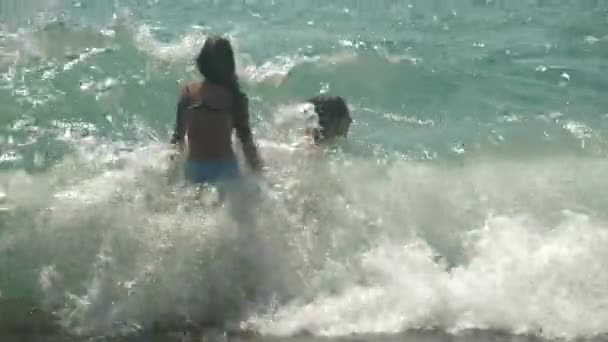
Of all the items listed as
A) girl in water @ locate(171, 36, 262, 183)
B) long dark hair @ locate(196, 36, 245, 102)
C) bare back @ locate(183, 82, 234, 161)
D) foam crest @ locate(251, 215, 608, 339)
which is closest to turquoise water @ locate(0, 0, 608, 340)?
foam crest @ locate(251, 215, 608, 339)

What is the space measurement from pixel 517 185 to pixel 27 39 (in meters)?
7.44

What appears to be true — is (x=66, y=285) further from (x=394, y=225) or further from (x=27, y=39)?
(x=27, y=39)

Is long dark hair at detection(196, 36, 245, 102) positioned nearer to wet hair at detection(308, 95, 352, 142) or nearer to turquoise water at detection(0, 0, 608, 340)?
turquoise water at detection(0, 0, 608, 340)

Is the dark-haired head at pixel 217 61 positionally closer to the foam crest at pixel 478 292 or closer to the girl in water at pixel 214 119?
the girl in water at pixel 214 119

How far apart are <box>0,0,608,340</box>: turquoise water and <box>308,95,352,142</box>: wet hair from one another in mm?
240

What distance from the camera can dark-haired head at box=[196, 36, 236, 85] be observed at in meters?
6.07

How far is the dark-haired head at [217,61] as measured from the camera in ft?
19.9

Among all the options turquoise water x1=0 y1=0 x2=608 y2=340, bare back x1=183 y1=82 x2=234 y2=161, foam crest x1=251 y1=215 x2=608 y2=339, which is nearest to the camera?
foam crest x1=251 y1=215 x2=608 y2=339

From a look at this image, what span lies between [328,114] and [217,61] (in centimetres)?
172

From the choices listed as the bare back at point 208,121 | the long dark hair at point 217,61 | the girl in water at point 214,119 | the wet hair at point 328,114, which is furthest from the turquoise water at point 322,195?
the long dark hair at point 217,61

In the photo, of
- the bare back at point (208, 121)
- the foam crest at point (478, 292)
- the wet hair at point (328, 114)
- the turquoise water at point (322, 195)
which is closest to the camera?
the foam crest at point (478, 292)

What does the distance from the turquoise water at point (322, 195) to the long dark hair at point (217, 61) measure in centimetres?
96

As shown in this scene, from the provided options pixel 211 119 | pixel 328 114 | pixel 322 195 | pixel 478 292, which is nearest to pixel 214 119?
pixel 211 119

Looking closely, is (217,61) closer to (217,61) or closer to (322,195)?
(217,61)
